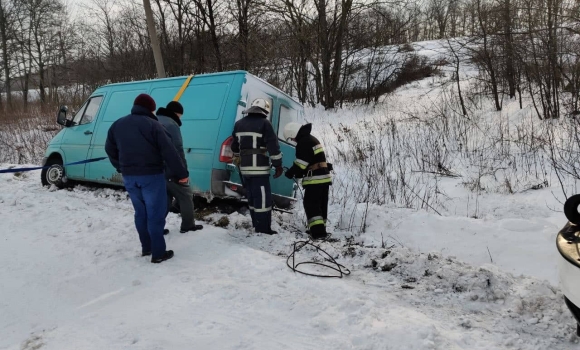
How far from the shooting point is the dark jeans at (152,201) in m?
3.78

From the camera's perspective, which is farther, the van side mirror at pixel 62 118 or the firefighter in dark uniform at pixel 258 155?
the van side mirror at pixel 62 118

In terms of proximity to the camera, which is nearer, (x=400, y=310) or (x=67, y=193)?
(x=400, y=310)

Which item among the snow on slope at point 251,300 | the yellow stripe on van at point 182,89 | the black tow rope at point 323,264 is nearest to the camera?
the snow on slope at point 251,300

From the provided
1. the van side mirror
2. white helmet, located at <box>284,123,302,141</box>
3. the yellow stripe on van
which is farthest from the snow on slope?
the van side mirror

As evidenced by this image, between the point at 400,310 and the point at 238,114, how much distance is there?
3.29 metres

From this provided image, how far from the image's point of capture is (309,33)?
18.6m

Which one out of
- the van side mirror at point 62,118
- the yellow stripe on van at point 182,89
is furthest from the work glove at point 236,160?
the van side mirror at point 62,118

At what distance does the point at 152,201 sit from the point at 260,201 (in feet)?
4.55

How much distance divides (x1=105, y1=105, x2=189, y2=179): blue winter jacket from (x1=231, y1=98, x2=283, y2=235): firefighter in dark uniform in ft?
3.62

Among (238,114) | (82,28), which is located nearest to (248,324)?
(238,114)

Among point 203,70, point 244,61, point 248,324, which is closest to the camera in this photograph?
point 248,324

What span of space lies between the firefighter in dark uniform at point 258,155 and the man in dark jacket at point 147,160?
1014 mm

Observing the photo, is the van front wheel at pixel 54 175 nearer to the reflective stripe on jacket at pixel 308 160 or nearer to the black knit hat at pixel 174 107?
the black knit hat at pixel 174 107

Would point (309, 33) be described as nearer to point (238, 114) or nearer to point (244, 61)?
point (244, 61)
